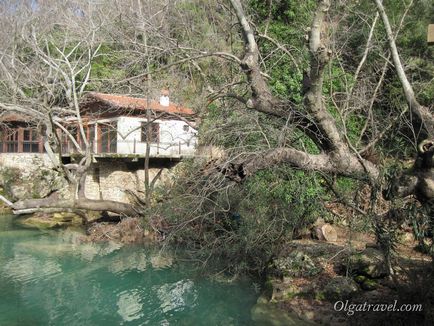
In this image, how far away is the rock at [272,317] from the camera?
6.63m

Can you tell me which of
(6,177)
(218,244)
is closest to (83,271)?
(218,244)

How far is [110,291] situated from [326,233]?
5354 millimetres

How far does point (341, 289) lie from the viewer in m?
7.01

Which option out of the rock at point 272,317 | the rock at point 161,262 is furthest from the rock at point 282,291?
the rock at point 161,262

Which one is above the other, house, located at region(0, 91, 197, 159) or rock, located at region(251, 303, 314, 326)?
house, located at region(0, 91, 197, 159)

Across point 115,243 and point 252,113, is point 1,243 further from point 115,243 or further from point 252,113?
point 252,113

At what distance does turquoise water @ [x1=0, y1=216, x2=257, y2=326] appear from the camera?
766cm

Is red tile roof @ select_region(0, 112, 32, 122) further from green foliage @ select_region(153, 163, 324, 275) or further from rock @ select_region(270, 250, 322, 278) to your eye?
rock @ select_region(270, 250, 322, 278)

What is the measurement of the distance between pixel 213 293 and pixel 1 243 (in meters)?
8.89

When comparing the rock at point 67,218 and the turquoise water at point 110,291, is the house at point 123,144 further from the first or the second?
the turquoise water at point 110,291

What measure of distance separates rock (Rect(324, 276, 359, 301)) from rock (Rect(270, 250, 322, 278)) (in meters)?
0.79

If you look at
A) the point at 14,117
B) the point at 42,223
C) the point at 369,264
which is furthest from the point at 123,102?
the point at 369,264

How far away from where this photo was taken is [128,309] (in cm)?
815

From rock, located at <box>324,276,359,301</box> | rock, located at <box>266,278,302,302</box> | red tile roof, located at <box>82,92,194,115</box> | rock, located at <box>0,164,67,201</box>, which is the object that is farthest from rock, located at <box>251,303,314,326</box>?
rock, located at <box>0,164,67,201</box>
